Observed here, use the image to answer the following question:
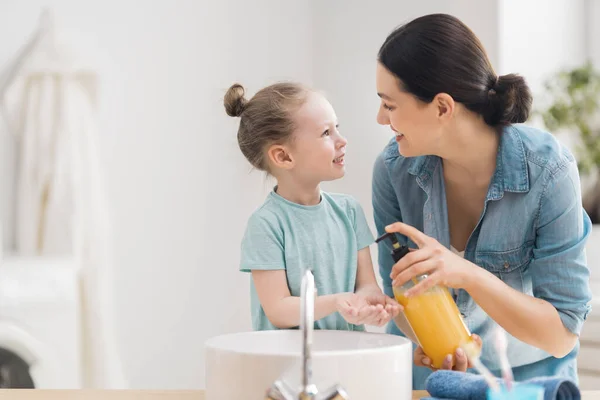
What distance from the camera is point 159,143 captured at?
3010 millimetres

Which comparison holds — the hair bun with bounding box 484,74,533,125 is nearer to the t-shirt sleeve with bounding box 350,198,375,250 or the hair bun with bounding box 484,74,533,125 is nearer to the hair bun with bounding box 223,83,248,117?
the t-shirt sleeve with bounding box 350,198,375,250

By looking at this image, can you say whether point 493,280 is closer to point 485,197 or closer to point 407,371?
point 485,197

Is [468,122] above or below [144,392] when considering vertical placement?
above

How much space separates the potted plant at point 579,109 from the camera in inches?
122

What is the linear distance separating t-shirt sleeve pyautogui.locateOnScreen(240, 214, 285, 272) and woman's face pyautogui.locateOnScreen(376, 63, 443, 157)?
29 cm

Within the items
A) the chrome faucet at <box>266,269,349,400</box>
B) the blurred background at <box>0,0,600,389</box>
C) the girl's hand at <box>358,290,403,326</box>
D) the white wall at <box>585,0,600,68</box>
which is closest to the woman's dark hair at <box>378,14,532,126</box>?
the girl's hand at <box>358,290,403,326</box>

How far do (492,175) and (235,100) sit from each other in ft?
1.65

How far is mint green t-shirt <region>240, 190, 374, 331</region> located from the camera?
4.33 ft

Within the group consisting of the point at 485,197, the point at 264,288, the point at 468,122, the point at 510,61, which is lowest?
the point at 264,288

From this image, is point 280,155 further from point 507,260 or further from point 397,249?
point 507,260

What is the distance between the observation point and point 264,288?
51.5 inches

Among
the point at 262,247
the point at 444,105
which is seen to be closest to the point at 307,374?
the point at 262,247

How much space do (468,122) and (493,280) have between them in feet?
1.05

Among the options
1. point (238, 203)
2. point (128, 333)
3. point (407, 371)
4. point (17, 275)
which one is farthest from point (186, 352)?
point (407, 371)
